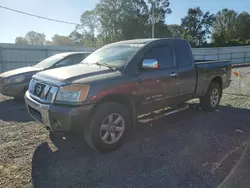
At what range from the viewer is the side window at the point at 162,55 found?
4223 millimetres

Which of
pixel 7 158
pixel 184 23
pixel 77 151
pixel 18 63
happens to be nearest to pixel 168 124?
pixel 77 151

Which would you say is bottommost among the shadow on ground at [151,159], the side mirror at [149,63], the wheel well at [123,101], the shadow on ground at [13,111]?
the shadow on ground at [151,159]

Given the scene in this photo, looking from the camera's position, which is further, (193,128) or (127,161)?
(193,128)

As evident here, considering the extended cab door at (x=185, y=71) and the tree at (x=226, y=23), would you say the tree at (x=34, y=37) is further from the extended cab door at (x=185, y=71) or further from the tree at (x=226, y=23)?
the extended cab door at (x=185, y=71)

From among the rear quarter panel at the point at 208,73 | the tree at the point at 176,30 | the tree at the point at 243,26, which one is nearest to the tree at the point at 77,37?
the tree at the point at 176,30

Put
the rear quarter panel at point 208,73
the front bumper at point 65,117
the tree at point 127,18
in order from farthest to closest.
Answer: the tree at point 127,18 < the rear quarter panel at point 208,73 < the front bumper at point 65,117

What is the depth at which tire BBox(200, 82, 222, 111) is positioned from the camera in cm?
594

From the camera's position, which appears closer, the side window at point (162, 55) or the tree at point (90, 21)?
the side window at point (162, 55)

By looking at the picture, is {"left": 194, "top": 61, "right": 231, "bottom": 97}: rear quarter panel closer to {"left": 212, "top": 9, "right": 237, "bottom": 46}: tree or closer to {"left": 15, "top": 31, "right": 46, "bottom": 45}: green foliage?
{"left": 212, "top": 9, "right": 237, "bottom": 46}: tree

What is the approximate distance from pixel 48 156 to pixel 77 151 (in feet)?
1.54

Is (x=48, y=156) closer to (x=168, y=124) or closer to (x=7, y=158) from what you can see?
(x=7, y=158)

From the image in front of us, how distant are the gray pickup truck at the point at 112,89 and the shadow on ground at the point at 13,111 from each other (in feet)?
5.67

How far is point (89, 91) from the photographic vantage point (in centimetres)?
A: 317

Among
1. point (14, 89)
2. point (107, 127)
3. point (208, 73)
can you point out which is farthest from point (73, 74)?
point (14, 89)
